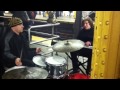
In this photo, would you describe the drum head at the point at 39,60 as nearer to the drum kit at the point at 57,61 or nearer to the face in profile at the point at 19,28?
the drum kit at the point at 57,61

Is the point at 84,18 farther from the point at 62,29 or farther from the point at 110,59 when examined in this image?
the point at 110,59

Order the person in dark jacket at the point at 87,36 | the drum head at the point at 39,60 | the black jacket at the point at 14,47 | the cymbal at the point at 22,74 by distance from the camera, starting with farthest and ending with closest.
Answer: the person in dark jacket at the point at 87,36 → the drum head at the point at 39,60 → the black jacket at the point at 14,47 → the cymbal at the point at 22,74

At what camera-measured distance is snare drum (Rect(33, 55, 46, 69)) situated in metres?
2.07

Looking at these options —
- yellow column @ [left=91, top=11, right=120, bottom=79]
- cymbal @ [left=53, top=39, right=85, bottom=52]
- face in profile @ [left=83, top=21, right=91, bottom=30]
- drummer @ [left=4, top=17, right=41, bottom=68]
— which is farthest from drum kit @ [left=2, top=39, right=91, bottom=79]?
yellow column @ [left=91, top=11, right=120, bottom=79]

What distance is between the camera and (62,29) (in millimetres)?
3443

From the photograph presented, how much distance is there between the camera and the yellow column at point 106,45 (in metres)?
1.15

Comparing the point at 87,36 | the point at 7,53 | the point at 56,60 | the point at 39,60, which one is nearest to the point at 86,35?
the point at 87,36

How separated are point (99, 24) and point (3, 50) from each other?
1186 millimetres

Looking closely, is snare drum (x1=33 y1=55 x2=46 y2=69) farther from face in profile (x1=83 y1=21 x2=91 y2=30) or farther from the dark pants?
face in profile (x1=83 y1=21 x2=91 y2=30)

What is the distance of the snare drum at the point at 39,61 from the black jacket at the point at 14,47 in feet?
0.35

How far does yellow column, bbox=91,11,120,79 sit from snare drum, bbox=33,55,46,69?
3.11 ft

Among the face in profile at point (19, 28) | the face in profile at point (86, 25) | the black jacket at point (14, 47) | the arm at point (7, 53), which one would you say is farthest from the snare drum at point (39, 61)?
the face in profile at point (86, 25)

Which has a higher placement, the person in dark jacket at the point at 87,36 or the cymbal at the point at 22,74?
the person in dark jacket at the point at 87,36
